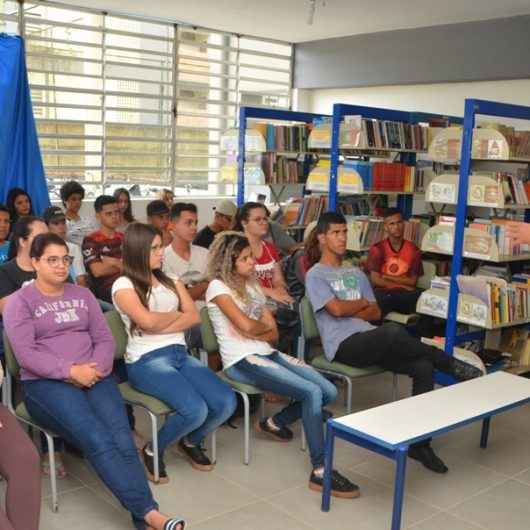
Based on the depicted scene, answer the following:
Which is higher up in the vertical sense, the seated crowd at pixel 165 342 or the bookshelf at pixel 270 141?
the bookshelf at pixel 270 141

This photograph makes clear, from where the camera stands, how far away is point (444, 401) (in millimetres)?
3416

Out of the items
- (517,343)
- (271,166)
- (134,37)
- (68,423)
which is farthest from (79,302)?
(134,37)

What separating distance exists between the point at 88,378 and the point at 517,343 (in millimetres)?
3569

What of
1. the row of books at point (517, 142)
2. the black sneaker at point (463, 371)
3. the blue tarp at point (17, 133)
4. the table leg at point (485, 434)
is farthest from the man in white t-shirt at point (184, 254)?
the blue tarp at point (17, 133)

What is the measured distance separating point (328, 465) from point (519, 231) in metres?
2.07

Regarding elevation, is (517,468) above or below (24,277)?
below

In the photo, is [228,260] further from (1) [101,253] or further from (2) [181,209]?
(1) [101,253]

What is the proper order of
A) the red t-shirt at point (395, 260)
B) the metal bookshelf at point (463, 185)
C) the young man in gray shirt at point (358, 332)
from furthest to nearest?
the red t-shirt at point (395, 260), the metal bookshelf at point (463, 185), the young man in gray shirt at point (358, 332)

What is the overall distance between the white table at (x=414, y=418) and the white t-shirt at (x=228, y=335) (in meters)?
0.81

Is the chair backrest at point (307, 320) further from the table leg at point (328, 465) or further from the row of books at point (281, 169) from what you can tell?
the row of books at point (281, 169)

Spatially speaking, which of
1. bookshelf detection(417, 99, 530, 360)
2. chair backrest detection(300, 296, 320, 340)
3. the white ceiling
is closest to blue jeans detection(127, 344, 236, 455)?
chair backrest detection(300, 296, 320, 340)

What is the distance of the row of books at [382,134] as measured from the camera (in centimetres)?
590

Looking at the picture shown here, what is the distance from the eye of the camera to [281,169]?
23.8ft

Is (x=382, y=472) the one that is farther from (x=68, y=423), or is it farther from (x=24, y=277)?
(x=24, y=277)
